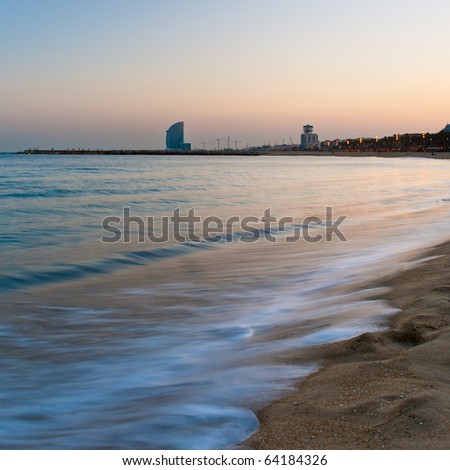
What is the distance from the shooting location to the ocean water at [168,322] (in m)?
3.40

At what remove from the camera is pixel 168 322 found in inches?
238

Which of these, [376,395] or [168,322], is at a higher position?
[376,395]

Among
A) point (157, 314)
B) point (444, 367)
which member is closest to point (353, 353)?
point (444, 367)

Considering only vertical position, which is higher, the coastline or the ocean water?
the coastline

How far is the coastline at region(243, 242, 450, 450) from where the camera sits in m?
2.73

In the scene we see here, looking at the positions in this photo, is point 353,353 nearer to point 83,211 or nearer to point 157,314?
point 157,314

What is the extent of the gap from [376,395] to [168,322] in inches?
129

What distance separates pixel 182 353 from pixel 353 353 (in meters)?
1.61

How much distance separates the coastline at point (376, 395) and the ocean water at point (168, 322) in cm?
21

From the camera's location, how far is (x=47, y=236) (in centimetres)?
1341

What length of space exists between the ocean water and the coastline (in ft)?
0.69

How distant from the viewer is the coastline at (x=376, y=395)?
273 centimetres

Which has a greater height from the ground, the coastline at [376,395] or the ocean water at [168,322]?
the coastline at [376,395]

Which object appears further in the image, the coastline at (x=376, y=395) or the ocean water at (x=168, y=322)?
the ocean water at (x=168, y=322)
